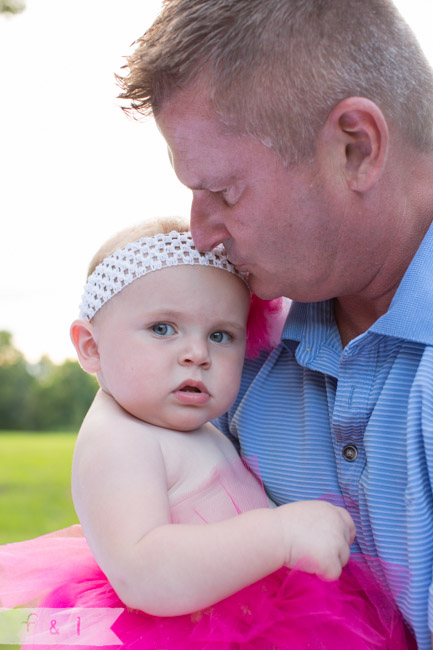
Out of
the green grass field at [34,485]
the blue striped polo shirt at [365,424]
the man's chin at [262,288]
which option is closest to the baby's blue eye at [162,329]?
the man's chin at [262,288]

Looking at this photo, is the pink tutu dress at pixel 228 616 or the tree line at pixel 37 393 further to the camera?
the tree line at pixel 37 393

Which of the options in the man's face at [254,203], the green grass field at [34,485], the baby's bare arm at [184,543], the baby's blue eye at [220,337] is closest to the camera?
the baby's bare arm at [184,543]

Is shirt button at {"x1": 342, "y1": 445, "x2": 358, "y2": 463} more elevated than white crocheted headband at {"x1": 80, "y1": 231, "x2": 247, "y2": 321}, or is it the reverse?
white crocheted headband at {"x1": 80, "y1": 231, "x2": 247, "y2": 321}

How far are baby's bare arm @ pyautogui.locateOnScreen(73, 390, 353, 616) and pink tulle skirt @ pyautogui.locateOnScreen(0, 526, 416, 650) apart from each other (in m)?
0.07

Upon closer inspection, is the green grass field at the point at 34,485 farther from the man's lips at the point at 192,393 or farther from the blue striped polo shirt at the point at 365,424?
the man's lips at the point at 192,393

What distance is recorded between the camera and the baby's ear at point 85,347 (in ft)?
5.49

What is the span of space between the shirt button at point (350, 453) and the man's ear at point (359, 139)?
1.87ft

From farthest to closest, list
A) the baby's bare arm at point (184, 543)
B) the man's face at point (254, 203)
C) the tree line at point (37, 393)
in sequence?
the tree line at point (37, 393) < the man's face at point (254, 203) < the baby's bare arm at point (184, 543)

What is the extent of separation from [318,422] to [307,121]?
2.32 feet

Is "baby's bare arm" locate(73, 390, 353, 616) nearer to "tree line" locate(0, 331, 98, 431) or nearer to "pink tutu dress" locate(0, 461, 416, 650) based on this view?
"pink tutu dress" locate(0, 461, 416, 650)

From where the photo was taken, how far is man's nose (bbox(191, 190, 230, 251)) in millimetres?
1575

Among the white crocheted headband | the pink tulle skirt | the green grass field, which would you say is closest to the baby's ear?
the white crocheted headband

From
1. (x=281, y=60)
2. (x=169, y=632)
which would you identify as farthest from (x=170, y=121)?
(x=169, y=632)

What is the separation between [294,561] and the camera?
1261mm
